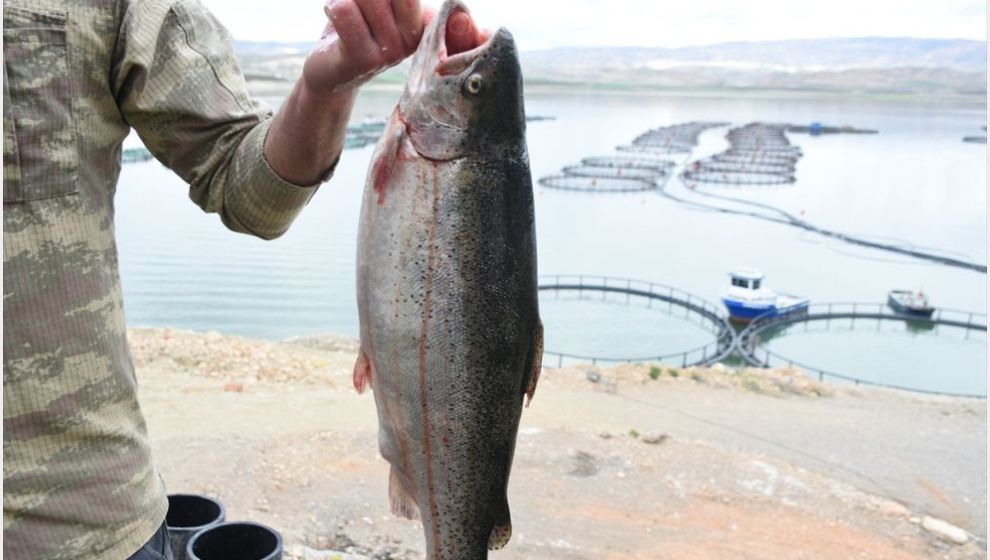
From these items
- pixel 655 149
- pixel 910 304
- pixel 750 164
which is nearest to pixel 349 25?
pixel 910 304

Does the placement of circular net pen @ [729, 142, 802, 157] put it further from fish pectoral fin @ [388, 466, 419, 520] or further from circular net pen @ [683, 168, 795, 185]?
fish pectoral fin @ [388, 466, 419, 520]

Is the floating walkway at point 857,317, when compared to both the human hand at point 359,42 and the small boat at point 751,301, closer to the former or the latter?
the small boat at point 751,301

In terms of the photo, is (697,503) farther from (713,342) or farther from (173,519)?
(713,342)

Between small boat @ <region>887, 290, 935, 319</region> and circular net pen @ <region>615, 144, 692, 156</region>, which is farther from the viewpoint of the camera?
circular net pen @ <region>615, 144, 692, 156</region>

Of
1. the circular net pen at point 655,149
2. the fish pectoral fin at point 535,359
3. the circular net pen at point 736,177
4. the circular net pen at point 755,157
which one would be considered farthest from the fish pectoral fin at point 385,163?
the circular net pen at point 655,149

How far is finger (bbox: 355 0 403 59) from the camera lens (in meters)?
1.63

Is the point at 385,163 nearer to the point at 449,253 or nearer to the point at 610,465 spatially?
the point at 449,253

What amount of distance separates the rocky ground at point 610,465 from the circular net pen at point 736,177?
46.6m

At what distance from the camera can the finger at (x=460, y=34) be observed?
1.82m

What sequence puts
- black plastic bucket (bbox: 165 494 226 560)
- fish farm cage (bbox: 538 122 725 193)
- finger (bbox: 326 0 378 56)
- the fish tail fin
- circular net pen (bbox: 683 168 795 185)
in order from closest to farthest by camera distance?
finger (bbox: 326 0 378 56), the fish tail fin, black plastic bucket (bbox: 165 494 226 560), fish farm cage (bbox: 538 122 725 193), circular net pen (bbox: 683 168 795 185)

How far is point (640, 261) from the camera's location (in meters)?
35.3

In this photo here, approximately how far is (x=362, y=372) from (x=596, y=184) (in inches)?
2178

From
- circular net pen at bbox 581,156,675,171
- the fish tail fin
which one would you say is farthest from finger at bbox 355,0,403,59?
circular net pen at bbox 581,156,675,171

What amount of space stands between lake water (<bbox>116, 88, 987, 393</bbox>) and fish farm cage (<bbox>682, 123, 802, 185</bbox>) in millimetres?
2449
